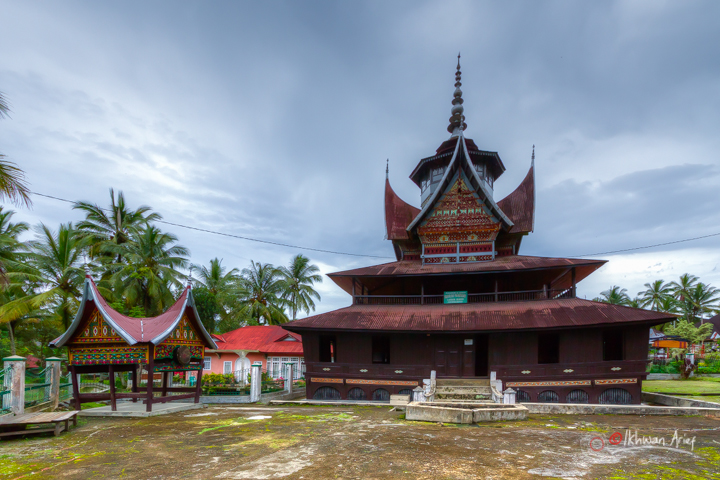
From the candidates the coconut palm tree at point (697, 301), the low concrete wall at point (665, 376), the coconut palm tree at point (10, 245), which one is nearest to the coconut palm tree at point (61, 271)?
the coconut palm tree at point (10, 245)

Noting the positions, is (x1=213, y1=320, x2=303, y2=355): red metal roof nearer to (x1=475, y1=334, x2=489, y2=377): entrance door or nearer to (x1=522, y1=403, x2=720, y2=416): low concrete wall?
(x1=475, y1=334, x2=489, y2=377): entrance door

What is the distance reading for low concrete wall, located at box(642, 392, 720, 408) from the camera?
12.8 meters

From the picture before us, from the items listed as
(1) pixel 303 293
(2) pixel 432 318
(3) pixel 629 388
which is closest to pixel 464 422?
(2) pixel 432 318

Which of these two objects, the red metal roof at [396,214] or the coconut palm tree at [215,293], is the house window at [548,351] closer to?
the red metal roof at [396,214]

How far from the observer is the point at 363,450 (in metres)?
Answer: 7.45

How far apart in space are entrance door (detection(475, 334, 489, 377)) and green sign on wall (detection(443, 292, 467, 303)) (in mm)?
2039

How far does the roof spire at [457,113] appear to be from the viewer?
84.8 ft

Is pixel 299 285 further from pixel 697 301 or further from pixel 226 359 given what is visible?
pixel 697 301

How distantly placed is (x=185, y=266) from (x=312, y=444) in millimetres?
24691

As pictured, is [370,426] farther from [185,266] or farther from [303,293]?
[303,293]

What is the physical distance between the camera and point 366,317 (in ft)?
60.4

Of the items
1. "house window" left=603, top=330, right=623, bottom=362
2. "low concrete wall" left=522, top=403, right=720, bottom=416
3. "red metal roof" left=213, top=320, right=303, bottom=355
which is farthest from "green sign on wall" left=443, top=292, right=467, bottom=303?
"red metal roof" left=213, top=320, right=303, bottom=355

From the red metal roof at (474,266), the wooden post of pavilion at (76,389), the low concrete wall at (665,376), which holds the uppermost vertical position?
the red metal roof at (474,266)

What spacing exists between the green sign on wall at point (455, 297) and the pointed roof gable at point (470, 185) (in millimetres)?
3931
